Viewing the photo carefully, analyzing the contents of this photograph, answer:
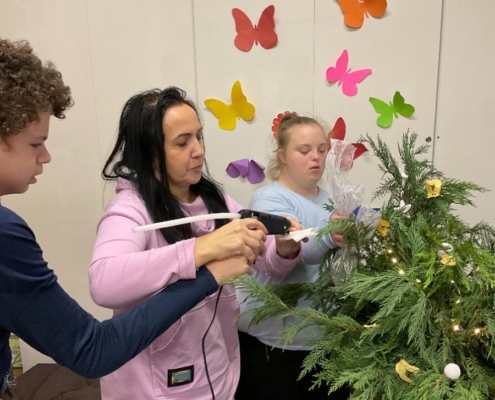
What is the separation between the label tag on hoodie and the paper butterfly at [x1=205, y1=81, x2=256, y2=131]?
1.08 m

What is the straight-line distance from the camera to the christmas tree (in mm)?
662

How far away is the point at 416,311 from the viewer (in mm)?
666

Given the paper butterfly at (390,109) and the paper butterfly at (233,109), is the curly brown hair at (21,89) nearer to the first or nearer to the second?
the paper butterfly at (233,109)

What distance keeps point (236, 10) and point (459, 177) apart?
1138mm

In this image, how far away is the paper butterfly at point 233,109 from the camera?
1837 mm

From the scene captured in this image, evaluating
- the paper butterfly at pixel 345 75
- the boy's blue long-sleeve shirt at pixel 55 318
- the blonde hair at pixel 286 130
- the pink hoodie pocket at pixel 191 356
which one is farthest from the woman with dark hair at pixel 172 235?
the paper butterfly at pixel 345 75

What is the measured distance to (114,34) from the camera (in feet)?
6.01

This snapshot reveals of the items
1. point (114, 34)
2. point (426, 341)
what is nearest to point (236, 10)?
point (114, 34)

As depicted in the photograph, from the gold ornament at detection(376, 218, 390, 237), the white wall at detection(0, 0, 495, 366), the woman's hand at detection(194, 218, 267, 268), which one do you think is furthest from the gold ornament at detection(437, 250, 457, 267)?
the white wall at detection(0, 0, 495, 366)

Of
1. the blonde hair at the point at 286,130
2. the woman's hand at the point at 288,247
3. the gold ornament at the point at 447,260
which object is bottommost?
the woman's hand at the point at 288,247

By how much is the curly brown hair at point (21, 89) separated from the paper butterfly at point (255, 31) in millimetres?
1113

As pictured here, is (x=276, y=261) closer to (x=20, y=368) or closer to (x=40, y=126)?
(x=40, y=126)

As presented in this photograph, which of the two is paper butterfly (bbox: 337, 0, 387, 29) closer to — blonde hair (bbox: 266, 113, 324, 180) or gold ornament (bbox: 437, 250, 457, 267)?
blonde hair (bbox: 266, 113, 324, 180)

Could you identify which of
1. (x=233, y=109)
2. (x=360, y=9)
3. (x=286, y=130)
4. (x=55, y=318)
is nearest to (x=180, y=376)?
(x=55, y=318)
